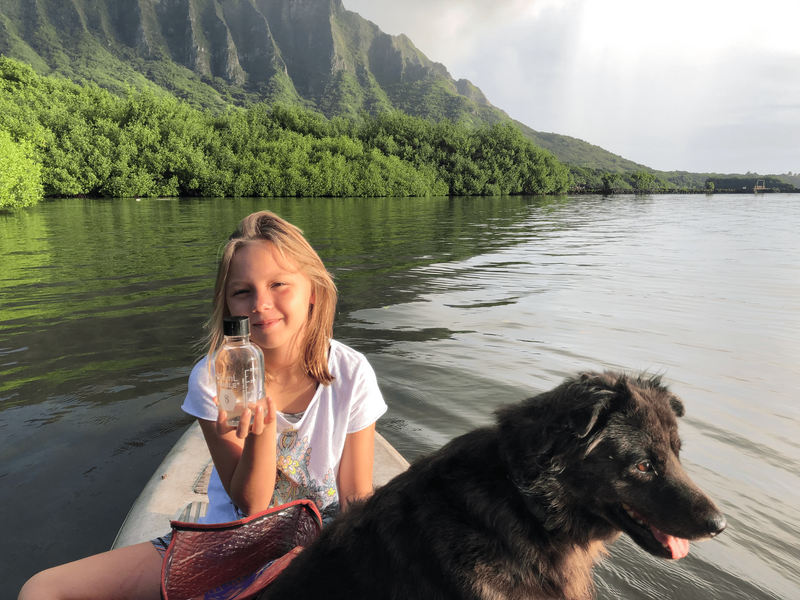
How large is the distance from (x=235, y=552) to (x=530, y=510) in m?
1.53

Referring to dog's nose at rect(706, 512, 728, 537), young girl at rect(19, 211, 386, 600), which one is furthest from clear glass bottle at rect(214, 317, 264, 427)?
dog's nose at rect(706, 512, 728, 537)

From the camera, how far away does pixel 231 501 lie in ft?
8.35

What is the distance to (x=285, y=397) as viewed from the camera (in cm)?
278

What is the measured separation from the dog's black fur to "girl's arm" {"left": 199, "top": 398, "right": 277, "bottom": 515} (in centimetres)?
48

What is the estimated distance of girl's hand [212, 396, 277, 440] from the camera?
1.96m

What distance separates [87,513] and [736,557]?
6089 millimetres

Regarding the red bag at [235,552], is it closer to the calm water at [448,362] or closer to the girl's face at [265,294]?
the girl's face at [265,294]

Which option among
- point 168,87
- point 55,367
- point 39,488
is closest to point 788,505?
point 39,488

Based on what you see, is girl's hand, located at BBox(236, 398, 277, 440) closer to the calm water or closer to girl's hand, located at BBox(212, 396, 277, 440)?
girl's hand, located at BBox(212, 396, 277, 440)

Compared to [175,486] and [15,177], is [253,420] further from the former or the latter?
[15,177]

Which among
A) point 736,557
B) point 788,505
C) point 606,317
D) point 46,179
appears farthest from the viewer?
point 46,179

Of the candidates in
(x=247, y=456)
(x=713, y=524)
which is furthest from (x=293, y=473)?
(x=713, y=524)

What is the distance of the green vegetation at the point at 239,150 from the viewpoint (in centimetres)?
6294

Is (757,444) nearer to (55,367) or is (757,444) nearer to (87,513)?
(87,513)
